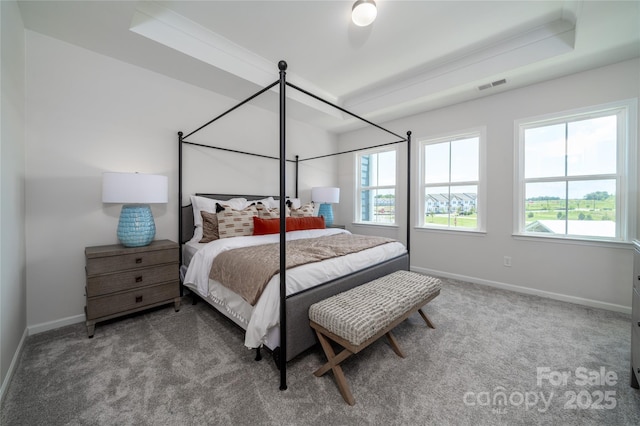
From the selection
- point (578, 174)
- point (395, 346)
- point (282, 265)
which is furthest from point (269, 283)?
point (578, 174)

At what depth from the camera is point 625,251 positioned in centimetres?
246

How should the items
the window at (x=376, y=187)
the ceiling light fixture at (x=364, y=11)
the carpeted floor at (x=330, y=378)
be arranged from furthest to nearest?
1. the window at (x=376, y=187)
2. the ceiling light fixture at (x=364, y=11)
3. the carpeted floor at (x=330, y=378)

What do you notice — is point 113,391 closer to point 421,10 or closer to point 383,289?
point 383,289

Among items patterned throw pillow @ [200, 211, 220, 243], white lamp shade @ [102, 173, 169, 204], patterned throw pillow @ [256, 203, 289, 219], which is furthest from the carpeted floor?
patterned throw pillow @ [256, 203, 289, 219]

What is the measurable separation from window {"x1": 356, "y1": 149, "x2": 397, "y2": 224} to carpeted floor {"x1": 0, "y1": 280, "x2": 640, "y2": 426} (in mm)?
2433

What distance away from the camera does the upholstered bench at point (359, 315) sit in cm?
136

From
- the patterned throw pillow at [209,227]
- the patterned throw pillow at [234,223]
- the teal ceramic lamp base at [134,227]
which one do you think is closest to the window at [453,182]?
the patterned throw pillow at [234,223]

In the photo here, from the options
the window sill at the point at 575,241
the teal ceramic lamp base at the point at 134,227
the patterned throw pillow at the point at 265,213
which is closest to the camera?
the teal ceramic lamp base at the point at 134,227

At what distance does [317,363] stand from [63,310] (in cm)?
234

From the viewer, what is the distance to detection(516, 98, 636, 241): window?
250 cm

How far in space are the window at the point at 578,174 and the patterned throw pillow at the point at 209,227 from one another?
366 cm

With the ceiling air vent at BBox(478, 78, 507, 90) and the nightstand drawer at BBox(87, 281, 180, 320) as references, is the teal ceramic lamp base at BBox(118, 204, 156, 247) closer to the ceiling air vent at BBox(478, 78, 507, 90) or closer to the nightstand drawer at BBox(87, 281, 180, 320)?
the nightstand drawer at BBox(87, 281, 180, 320)

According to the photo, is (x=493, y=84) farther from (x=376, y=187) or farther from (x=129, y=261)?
(x=129, y=261)

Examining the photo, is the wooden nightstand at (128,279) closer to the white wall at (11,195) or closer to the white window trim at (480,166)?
the white wall at (11,195)
